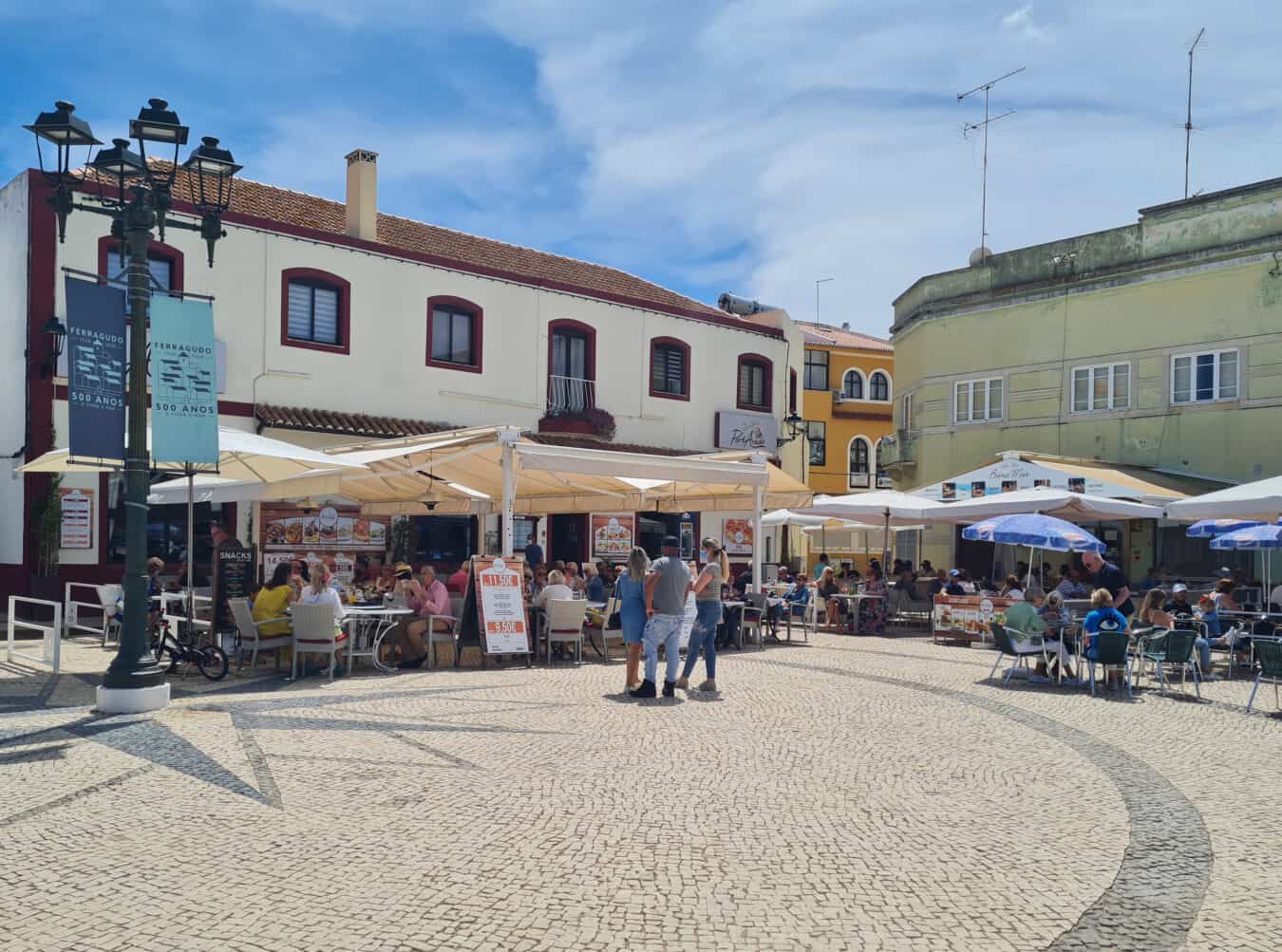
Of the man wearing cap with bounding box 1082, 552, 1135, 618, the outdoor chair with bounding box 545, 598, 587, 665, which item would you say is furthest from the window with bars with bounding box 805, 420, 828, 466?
the outdoor chair with bounding box 545, 598, 587, 665

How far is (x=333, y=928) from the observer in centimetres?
454

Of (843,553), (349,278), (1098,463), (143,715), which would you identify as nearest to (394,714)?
(143,715)

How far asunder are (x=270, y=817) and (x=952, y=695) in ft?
24.6

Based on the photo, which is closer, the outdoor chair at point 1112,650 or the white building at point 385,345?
the outdoor chair at point 1112,650

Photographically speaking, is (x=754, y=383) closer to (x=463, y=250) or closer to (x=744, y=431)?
Result: (x=744, y=431)

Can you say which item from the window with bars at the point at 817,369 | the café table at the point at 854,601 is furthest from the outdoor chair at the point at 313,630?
the window with bars at the point at 817,369

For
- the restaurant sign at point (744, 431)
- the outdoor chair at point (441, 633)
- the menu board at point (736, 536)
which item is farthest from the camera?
the restaurant sign at point (744, 431)

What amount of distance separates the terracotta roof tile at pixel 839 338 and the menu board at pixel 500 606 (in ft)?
113

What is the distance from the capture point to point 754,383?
29.1 m

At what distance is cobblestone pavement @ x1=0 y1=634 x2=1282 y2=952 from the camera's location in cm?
469

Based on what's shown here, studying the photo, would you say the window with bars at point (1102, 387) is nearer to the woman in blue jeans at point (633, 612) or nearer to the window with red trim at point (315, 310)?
the window with red trim at point (315, 310)

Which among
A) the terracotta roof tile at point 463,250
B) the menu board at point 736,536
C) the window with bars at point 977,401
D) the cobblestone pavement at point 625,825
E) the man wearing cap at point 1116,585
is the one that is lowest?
the cobblestone pavement at point 625,825

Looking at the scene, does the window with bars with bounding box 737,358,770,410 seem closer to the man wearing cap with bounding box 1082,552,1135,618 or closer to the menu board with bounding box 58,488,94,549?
the man wearing cap with bounding box 1082,552,1135,618

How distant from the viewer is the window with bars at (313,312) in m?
20.7
